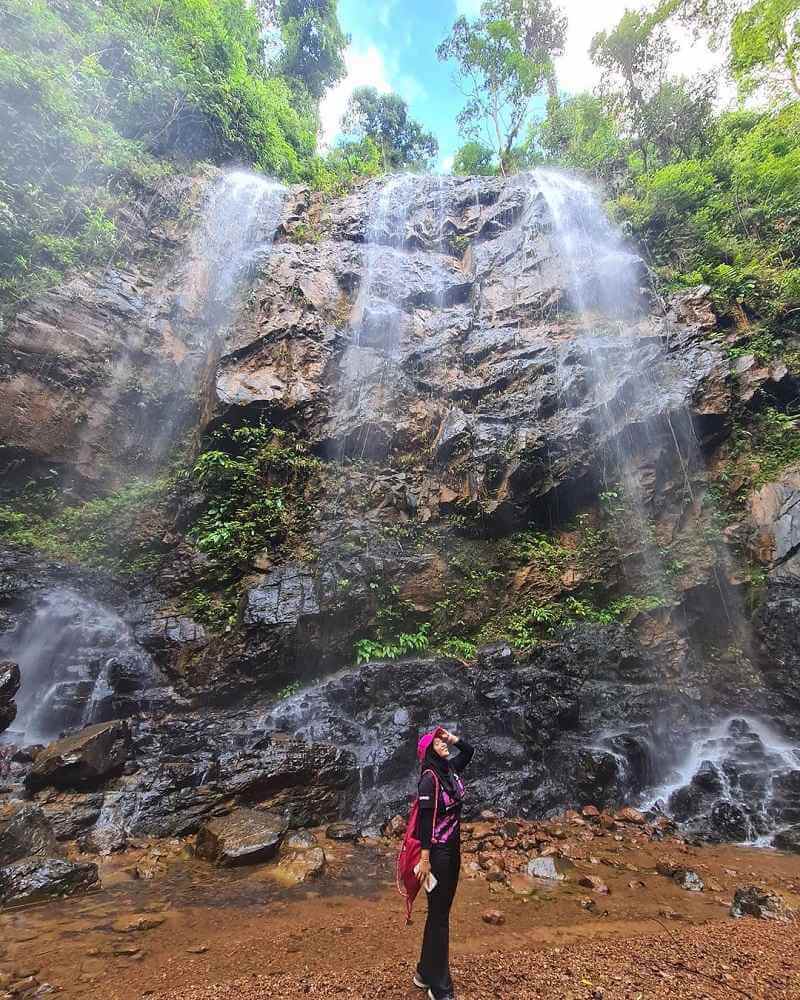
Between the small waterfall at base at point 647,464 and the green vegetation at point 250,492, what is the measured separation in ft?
23.4

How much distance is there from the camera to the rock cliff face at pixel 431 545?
7223 mm

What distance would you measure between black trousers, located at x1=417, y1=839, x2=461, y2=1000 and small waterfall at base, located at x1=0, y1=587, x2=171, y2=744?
6.36 metres

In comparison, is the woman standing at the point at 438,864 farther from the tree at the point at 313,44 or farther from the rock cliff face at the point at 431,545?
the tree at the point at 313,44

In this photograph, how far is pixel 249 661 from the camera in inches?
328

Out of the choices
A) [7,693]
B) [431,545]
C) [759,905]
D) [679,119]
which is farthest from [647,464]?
[679,119]

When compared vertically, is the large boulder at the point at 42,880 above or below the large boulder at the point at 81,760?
below

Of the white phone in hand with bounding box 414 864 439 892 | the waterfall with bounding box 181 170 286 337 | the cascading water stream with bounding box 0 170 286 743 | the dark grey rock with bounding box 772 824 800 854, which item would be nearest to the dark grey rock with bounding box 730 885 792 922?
the dark grey rock with bounding box 772 824 800 854

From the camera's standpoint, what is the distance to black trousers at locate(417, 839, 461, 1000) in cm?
305

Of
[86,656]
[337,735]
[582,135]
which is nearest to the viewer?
[337,735]

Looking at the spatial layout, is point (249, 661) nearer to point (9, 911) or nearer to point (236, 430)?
point (9, 911)

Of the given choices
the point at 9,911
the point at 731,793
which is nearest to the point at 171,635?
the point at 9,911

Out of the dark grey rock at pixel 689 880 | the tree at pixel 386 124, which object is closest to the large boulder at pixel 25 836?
the dark grey rock at pixel 689 880

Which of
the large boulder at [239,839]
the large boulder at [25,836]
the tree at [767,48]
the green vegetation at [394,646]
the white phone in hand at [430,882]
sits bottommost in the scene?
the large boulder at [239,839]

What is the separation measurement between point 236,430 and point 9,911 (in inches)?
350
